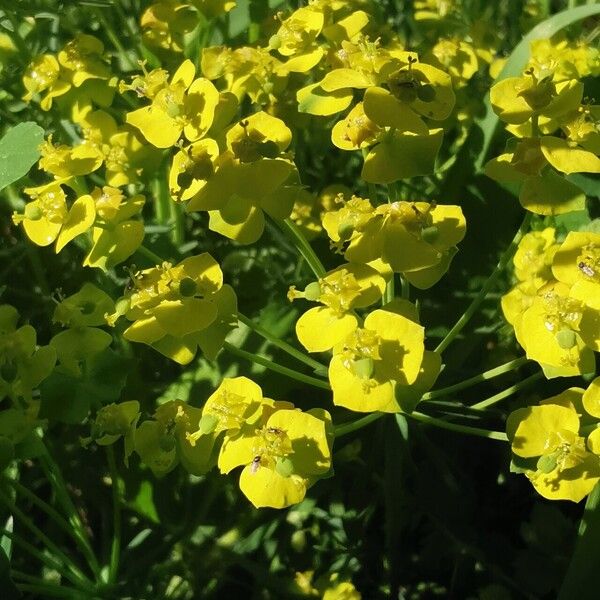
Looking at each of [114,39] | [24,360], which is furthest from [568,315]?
[114,39]

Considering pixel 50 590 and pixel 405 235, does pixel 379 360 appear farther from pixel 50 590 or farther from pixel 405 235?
pixel 50 590

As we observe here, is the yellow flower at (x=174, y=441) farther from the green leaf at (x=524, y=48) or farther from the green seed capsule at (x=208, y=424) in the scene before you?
the green leaf at (x=524, y=48)

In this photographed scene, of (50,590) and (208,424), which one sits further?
(50,590)

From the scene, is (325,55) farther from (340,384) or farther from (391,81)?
(340,384)

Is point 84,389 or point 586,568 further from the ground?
point 84,389

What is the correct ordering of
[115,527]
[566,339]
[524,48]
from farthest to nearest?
[524,48], [115,527], [566,339]

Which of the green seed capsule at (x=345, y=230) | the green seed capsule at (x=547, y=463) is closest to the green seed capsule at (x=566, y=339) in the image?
the green seed capsule at (x=547, y=463)

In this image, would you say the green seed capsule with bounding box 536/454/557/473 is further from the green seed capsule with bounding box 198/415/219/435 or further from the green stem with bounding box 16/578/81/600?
the green stem with bounding box 16/578/81/600
